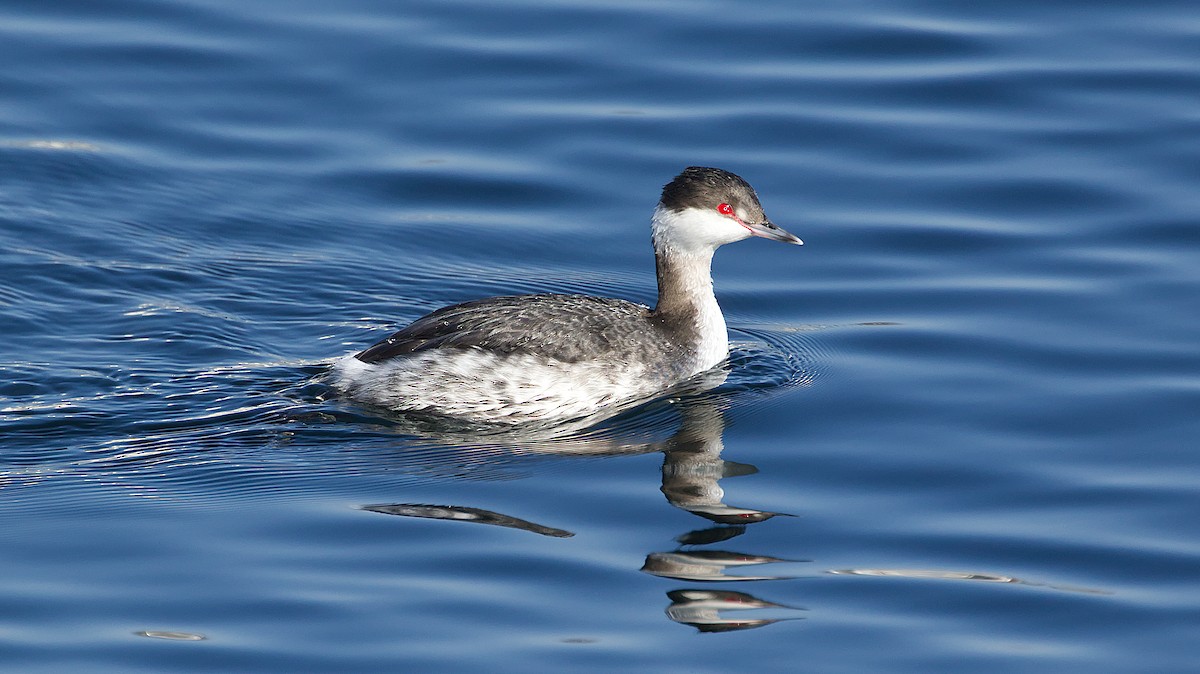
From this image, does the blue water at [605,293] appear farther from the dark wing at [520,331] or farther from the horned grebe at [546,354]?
the dark wing at [520,331]

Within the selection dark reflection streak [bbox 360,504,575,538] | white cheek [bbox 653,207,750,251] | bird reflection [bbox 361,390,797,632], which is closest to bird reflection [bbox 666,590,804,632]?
bird reflection [bbox 361,390,797,632]

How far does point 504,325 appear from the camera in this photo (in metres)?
10.6

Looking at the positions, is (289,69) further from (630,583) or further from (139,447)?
(630,583)

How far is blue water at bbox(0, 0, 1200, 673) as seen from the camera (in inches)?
312

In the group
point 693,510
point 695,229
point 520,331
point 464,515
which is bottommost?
point 464,515

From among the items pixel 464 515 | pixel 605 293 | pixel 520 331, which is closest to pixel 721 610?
pixel 464 515

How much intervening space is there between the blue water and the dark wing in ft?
1.78

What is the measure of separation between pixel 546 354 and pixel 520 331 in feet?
0.70

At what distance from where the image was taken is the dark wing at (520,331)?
1060 centimetres

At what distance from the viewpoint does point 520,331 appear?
1062 centimetres

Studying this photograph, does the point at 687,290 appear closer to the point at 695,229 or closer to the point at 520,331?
the point at 695,229

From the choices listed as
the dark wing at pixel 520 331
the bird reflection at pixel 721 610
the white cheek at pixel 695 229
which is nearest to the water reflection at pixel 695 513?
the bird reflection at pixel 721 610

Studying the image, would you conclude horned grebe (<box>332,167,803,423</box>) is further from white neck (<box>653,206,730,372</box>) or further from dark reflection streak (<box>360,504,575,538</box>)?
dark reflection streak (<box>360,504,575,538</box>)

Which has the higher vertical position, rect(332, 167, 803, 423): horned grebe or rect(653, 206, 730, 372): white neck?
rect(653, 206, 730, 372): white neck
